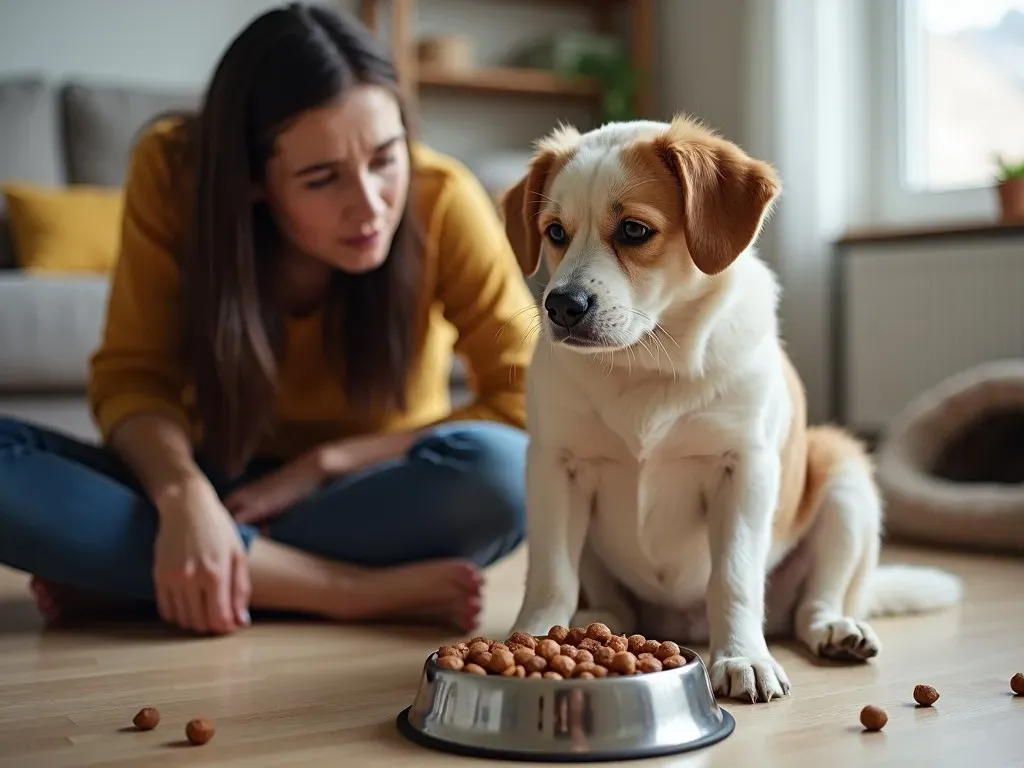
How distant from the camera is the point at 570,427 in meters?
1.54

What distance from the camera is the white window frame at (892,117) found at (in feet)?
13.0

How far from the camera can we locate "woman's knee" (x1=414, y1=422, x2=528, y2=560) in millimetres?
1939

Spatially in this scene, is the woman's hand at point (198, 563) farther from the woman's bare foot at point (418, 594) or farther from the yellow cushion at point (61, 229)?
the yellow cushion at point (61, 229)

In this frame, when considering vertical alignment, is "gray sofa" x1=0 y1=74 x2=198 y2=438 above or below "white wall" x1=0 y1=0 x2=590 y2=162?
below

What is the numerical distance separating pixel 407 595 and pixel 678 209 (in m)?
0.77

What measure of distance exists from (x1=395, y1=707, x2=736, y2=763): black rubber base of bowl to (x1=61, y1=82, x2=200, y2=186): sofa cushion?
10.8 ft

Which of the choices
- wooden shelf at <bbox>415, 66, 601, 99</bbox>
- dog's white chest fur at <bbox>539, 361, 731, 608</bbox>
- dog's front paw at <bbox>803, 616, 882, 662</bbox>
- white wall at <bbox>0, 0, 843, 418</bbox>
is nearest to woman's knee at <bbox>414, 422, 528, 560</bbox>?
dog's white chest fur at <bbox>539, 361, 731, 608</bbox>

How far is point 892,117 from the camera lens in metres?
4.04

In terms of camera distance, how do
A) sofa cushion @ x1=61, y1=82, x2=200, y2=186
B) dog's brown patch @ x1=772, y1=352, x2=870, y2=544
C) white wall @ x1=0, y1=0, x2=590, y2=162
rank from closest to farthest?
dog's brown patch @ x1=772, y1=352, x2=870, y2=544, sofa cushion @ x1=61, y1=82, x2=200, y2=186, white wall @ x1=0, y1=0, x2=590, y2=162

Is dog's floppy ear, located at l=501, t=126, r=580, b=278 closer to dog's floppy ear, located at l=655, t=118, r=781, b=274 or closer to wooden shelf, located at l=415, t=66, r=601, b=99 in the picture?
dog's floppy ear, located at l=655, t=118, r=781, b=274

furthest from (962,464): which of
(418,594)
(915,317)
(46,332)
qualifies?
(46,332)

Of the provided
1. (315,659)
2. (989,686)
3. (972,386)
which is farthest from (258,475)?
(972,386)

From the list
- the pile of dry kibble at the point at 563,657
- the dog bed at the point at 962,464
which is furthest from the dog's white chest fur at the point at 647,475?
the dog bed at the point at 962,464

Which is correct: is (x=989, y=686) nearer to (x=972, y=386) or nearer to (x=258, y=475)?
(x=258, y=475)
